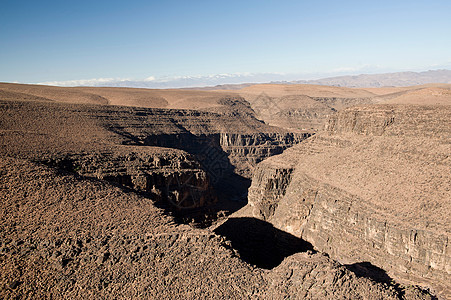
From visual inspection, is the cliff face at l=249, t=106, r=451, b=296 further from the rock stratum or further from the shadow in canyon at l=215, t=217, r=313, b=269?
the shadow in canyon at l=215, t=217, r=313, b=269

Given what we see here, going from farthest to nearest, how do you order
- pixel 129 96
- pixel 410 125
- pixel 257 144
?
pixel 129 96, pixel 257 144, pixel 410 125

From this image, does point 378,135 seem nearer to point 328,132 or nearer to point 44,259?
point 328,132

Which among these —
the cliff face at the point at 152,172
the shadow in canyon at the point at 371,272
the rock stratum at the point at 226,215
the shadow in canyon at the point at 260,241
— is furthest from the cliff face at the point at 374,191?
the cliff face at the point at 152,172

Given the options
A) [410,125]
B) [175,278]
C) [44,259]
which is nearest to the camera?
[175,278]

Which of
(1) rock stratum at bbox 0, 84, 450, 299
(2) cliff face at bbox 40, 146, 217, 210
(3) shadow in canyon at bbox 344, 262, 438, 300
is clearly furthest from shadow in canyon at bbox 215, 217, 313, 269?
(3) shadow in canyon at bbox 344, 262, 438, 300

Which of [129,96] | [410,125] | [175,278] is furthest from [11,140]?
[129,96]

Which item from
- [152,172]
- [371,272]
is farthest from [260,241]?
[371,272]

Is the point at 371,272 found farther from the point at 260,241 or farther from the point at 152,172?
the point at 152,172

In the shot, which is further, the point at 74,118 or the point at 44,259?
the point at 74,118
